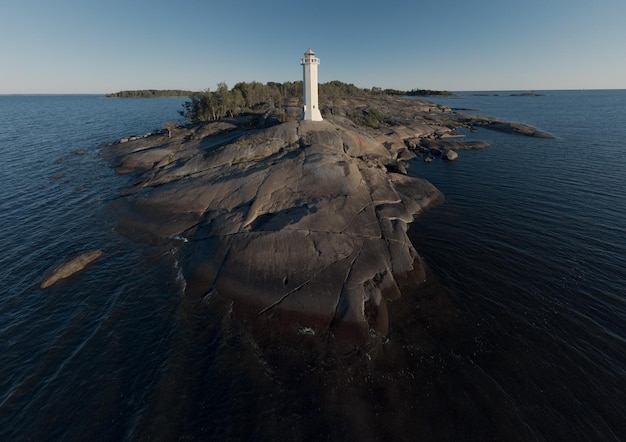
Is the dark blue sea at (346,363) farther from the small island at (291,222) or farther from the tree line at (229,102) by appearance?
the tree line at (229,102)

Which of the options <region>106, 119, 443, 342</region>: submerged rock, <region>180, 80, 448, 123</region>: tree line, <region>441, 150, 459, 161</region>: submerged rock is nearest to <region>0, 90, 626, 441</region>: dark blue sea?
<region>106, 119, 443, 342</region>: submerged rock

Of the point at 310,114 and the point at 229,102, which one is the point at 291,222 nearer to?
the point at 310,114

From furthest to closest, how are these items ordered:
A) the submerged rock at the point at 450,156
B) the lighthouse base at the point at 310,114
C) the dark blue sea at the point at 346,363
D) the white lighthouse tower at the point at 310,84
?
1. the submerged rock at the point at 450,156
2. the lighthouse base at the point at 310,114
3. the white lighthouse tower at the point at 310,84
4. the dark blue sea at the point at 346,363

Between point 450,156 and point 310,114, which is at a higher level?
point 310,114

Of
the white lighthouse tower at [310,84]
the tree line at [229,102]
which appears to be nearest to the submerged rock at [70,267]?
the white lighthouse tower at [310,84]

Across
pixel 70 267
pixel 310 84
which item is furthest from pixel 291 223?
pixel 310 84

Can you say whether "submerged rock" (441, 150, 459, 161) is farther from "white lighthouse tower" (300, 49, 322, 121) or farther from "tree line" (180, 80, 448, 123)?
"tree line" (180, 80, 448, 123)
